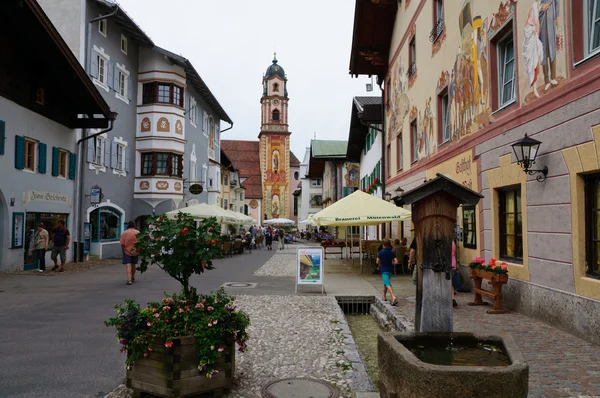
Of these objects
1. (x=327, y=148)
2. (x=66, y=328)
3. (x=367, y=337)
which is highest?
(x=327, y=148)

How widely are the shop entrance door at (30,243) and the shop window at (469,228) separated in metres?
13.5

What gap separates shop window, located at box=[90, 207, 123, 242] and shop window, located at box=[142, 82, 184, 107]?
6.21 meters

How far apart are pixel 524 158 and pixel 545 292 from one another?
215 centimetres

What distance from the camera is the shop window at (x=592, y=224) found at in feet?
22.6

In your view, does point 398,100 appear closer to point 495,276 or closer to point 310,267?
point 310,267

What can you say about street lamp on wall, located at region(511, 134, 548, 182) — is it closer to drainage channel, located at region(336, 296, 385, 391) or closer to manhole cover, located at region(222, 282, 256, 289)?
drainage channel, located at region(336, 296, 385, 391)

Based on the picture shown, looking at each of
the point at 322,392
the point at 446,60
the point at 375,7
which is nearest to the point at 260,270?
A: the point at 446,60

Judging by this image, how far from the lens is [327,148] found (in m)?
56.6

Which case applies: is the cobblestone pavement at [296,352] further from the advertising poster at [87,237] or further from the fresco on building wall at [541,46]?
the advertising poster at [87,237]

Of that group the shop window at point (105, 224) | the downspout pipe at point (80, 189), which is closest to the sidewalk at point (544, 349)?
the downspout pipe at point (80, 189)

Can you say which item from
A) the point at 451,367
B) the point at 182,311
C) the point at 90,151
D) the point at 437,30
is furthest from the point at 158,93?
the point at 451,367

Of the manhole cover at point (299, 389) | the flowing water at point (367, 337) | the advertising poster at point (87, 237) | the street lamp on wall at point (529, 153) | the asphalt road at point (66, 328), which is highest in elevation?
the street lamp on wall at point (529, 153)

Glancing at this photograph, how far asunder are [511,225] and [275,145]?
76.8m

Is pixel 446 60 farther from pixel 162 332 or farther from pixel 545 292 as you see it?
pixel 162 332
